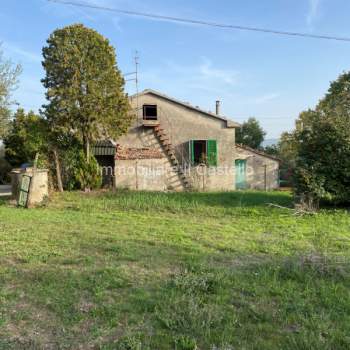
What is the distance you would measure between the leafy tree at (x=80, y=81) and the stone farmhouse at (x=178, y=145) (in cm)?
291

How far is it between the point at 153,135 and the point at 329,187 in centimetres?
1028

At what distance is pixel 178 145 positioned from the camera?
19.5m

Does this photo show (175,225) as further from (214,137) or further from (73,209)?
(214,137)

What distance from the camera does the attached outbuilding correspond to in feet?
74.0

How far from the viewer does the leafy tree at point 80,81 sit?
1390 cm

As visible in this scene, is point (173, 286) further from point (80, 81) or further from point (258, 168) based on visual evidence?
point (258, 168)

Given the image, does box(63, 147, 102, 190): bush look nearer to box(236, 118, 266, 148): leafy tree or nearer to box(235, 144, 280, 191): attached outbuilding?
box(235, 144, 280, 191): attached outbuilding

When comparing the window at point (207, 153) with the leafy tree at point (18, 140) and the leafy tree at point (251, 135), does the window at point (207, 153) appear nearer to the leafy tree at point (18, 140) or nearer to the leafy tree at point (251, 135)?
the leafy tree at point (18, 140)

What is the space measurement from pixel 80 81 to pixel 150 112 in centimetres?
571

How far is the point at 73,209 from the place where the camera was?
445 inches

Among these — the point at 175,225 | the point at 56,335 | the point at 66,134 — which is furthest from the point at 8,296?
the point at 66,134

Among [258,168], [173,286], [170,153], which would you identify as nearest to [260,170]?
[258,168]

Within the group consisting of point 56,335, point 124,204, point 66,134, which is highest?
point 66,134

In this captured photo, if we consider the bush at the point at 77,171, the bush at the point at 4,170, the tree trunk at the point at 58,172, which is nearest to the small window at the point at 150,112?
the bush at the point at 77,171
